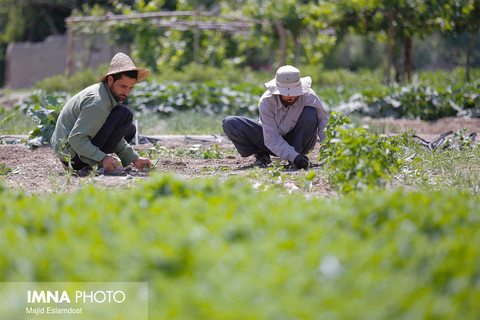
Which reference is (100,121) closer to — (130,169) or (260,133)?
(130,169)

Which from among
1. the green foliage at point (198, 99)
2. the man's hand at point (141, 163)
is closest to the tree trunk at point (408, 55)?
the green foliage at point (198, 99)

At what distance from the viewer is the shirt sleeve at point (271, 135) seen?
4.98 meters

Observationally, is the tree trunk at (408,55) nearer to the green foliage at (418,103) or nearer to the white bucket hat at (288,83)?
the green foliage at (418,103)

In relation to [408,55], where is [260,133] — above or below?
below

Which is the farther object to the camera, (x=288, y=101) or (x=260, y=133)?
(x=260, y=133)

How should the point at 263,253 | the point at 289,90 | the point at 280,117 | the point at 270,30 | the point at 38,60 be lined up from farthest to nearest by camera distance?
the point at 38,60
the point at 270,30
the point at 280,117
the point at 289,90
the point at 263,253

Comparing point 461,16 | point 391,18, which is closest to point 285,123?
point 391,18

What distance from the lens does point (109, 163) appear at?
4.71 meters

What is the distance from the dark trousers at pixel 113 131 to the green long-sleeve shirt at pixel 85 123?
6 cm

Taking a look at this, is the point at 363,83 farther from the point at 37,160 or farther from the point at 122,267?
the point at 122,267

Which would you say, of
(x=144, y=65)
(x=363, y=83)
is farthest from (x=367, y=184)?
(x=144, y=65)

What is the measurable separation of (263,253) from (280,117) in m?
3.22

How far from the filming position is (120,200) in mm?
2838

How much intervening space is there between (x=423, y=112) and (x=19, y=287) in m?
9.03
